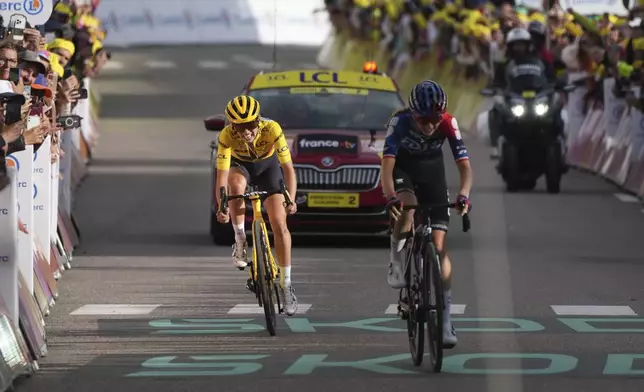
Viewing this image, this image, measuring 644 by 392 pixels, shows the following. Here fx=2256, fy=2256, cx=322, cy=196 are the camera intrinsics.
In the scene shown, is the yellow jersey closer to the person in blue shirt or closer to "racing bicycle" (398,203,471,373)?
the person in blue shirt

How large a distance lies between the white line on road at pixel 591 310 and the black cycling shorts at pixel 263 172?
2.16 m

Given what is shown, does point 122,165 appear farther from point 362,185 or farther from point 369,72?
point 362,185

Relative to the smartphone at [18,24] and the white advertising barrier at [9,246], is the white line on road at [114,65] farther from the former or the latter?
the white advertising barrier at [9,246]

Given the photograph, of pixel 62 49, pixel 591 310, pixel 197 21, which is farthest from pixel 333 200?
pixel 197 21

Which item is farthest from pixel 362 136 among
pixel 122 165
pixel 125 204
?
pixel 122 165

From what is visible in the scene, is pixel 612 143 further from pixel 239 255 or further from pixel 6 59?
pixel 6 59

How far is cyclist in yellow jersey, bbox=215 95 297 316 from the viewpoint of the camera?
593 inches

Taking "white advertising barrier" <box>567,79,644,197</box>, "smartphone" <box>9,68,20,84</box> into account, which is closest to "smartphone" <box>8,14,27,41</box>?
"smartphone" <box>9,68,20,84</box>

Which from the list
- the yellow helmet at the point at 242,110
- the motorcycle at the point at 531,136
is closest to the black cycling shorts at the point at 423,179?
the yellow helmet at the point at 242,110

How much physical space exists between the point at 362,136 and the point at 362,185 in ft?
2.30

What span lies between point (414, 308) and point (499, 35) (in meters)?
24.2

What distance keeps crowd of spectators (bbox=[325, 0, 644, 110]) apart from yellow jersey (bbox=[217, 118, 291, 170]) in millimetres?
7542

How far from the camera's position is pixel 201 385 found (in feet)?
39.9

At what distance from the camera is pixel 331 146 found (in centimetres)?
2069
